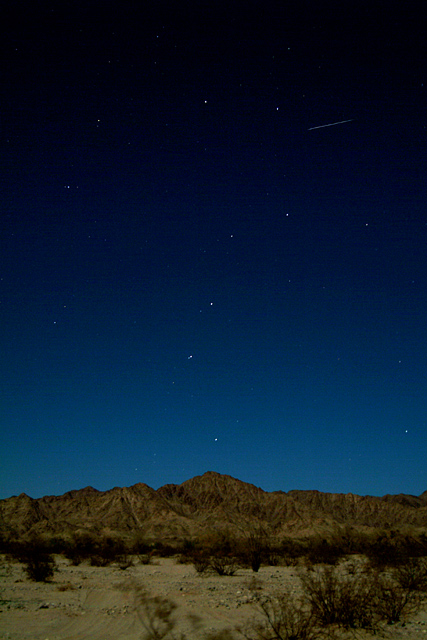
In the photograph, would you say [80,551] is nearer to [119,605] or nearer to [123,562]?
[123,562]

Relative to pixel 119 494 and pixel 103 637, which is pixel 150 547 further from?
pixel 119 494

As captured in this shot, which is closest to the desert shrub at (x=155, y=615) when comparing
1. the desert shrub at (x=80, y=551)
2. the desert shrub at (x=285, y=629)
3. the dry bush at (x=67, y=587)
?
the desert shrub at (x=285, y=629)

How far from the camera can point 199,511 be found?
10456cm

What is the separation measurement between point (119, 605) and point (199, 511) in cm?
10074

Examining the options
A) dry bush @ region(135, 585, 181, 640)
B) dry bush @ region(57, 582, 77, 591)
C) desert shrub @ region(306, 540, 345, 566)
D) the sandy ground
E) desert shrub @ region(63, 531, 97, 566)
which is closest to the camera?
dry bush @ region(135, 585, 181, 640)

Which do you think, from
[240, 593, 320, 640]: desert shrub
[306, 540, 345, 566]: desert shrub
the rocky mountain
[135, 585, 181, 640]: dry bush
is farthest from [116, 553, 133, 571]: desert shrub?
the rocky mountain

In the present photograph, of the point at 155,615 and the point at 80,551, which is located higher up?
the point at 155,615

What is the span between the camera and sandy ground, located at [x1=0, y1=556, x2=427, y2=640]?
875cm

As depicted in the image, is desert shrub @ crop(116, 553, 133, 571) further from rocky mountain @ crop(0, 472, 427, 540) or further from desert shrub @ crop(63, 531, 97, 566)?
rocky mountain @ crop(0, 472, 427, 540)

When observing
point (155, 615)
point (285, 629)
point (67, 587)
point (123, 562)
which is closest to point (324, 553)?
point (123, 562)

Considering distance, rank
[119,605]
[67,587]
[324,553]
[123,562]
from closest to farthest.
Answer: [119,605], [67,587], [324,553], [123,562]

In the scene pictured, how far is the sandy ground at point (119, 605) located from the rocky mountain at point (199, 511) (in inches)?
2322

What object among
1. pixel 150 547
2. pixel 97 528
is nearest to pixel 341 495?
pixel 97 528

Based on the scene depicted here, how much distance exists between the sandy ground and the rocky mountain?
58991 mm
